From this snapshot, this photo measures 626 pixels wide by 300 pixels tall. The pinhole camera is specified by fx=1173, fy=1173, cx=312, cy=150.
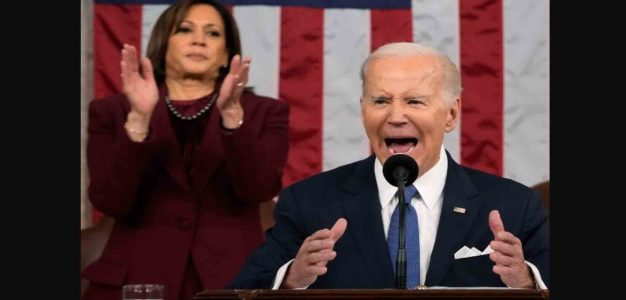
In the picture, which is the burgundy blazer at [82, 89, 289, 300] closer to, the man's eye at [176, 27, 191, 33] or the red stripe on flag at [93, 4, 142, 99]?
the red stripe on flag at [93, 4, 142, 99]

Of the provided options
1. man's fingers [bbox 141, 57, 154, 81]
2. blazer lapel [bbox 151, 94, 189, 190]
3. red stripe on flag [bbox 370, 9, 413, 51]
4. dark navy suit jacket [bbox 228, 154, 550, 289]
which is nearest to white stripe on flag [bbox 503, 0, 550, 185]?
red stripe on flag [bbox 370, 9, 413, 51]

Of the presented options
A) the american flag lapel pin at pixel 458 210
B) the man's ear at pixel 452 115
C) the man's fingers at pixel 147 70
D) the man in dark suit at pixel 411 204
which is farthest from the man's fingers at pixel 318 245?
the man's fingers at pixel 147 70

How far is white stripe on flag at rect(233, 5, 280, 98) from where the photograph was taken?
15.1 ft

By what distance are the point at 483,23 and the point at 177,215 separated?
1.43 metres

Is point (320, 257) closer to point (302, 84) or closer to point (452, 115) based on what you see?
point (452, 115)

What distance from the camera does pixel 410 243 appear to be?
3.87 m

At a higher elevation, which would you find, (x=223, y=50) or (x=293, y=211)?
(x=223, y=50)

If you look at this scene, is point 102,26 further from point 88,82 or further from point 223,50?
point 223,50

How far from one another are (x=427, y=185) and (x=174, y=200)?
1.02m

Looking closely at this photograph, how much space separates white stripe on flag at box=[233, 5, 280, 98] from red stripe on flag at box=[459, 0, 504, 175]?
0.74m

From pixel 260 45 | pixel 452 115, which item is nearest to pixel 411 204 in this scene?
pixel 452 115

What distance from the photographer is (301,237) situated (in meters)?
3.98

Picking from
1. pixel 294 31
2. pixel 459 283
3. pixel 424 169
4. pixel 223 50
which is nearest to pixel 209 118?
pixel 223 50

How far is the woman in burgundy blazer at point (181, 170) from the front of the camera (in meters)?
4.34
